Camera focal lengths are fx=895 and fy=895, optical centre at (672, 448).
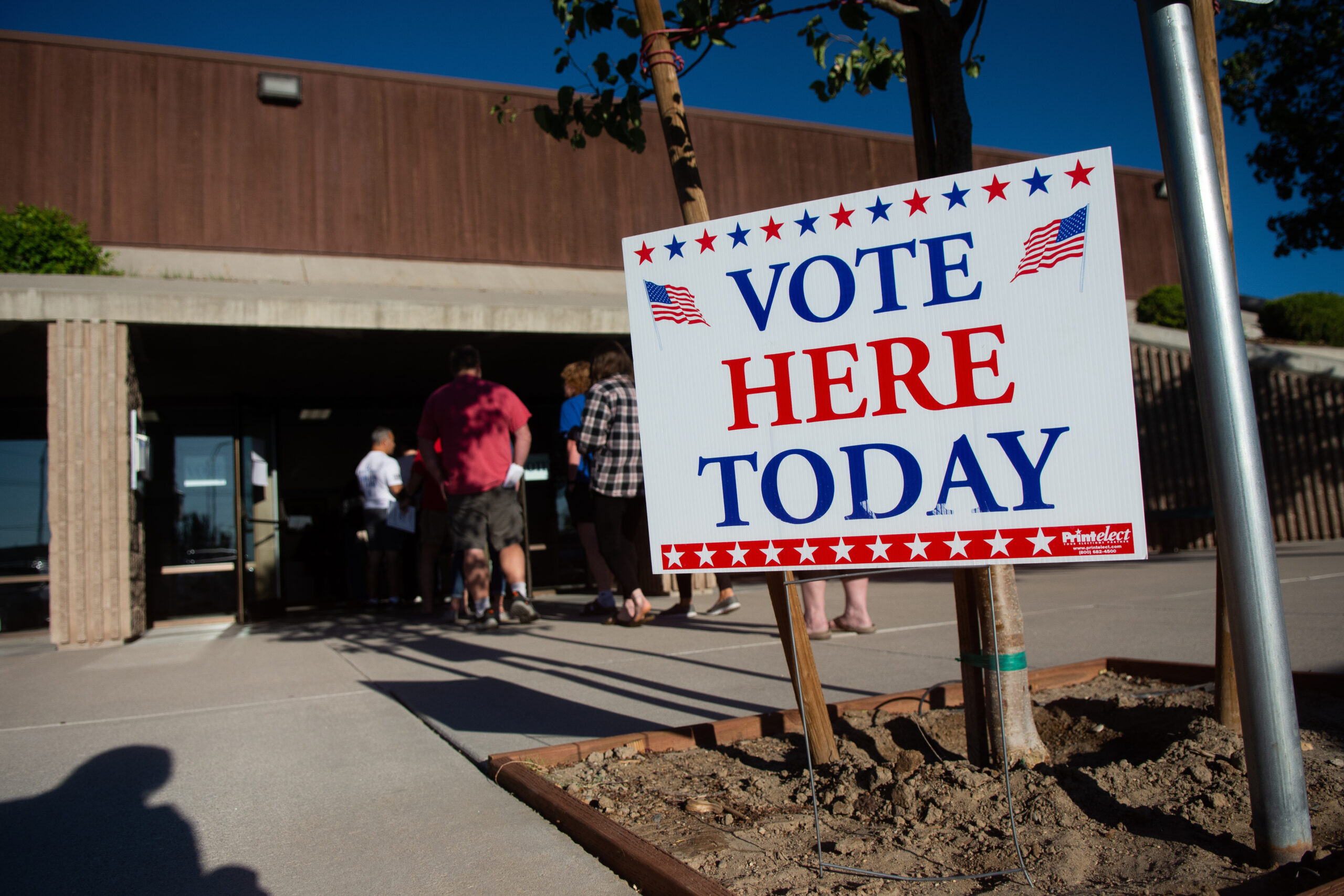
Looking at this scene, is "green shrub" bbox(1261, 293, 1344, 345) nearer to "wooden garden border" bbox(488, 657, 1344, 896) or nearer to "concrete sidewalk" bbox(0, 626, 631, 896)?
"wooden garden border" bbox(488, 657, 1344, 896)

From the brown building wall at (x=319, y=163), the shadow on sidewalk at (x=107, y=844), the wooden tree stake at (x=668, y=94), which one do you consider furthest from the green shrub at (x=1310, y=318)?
the shadow on sidewalk at (x=107, y=844)

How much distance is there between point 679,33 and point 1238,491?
2.24 m

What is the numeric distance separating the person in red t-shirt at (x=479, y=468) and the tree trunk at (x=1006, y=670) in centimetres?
400

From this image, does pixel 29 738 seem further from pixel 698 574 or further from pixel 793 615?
pixel 698 574

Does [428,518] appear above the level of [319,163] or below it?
below

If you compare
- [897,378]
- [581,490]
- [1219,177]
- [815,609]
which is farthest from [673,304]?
[581,490]

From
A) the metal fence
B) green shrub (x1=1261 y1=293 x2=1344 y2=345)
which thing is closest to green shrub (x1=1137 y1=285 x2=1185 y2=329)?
the metal fence

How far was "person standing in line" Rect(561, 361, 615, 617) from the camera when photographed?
264 inches

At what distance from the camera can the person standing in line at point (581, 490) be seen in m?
6.70

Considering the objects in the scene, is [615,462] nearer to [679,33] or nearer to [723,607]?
[723,607]

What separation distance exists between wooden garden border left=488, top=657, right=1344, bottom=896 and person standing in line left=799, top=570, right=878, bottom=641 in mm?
1479

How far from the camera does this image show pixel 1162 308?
14828 millimetres

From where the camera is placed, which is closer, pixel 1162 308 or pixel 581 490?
pixel 581 490

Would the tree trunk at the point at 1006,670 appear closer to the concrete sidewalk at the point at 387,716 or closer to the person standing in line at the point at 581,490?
the concrete sidewalk at the point at 387,716
